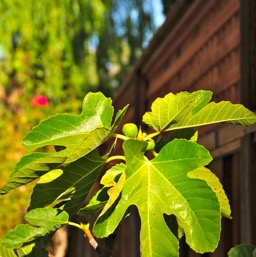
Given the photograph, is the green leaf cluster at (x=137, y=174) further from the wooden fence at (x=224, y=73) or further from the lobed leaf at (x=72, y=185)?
the wooden fence at (x=224, y=73)

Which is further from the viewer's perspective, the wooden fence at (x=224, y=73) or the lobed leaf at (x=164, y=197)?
the wooden fence at (x=224, y=73)

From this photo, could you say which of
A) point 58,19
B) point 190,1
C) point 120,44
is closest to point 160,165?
point 190,1

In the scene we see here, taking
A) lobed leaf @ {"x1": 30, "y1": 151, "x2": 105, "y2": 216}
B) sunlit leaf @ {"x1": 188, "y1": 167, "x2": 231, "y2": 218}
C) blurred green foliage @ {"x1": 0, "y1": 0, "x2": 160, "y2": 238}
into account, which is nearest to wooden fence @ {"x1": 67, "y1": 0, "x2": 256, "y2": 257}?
sunlit leaf @ {"x1": 188, "y1": 167, "x2": 231, "y2": 218}

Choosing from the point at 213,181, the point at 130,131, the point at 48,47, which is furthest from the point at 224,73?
the point at 48,47

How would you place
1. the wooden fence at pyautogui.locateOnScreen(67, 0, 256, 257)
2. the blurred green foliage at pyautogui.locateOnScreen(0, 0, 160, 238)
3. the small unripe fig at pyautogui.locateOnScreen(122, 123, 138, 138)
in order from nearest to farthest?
the small unripe fig at pyautogui.locateOnScreen(122, 123, 138, 138) → the wooden fence at pyautogui.locateOnScreen(67, 0, 256, 257) → the blurred green foliage at pyautogui.locateOnScreen(0, 0, 160, 238)

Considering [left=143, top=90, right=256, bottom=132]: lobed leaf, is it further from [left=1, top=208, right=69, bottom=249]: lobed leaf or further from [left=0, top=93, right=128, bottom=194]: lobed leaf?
[left=1, top=208, right=69, bottom=249]: lobed leaf

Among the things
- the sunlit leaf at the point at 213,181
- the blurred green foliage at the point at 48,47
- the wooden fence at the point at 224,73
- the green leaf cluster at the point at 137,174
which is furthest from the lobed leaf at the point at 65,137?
the blurred green foliage at the point at 48,47

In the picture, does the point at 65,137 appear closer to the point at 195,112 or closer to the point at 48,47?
the point at 195,112
